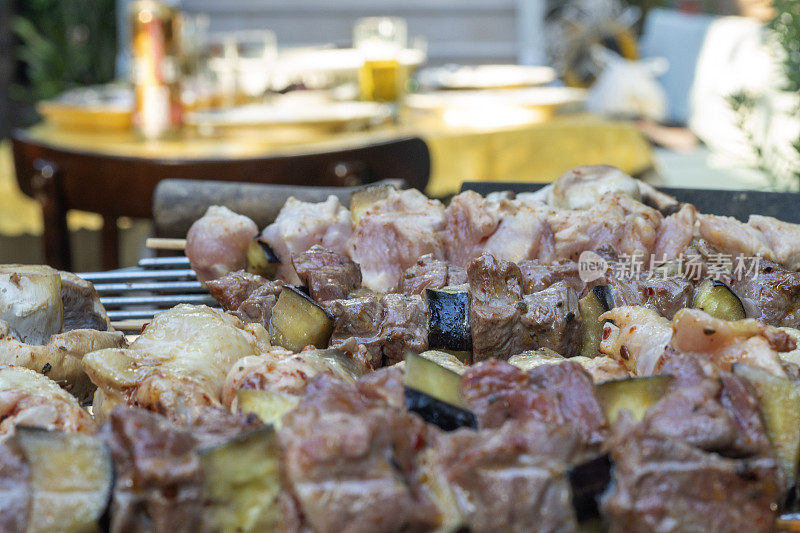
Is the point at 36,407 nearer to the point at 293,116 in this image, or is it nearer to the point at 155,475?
the point at 155,475

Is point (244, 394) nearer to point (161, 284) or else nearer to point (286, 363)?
point (286, 363)

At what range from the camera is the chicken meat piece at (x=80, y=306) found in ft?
6.49

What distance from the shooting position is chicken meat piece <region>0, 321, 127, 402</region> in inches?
64.5

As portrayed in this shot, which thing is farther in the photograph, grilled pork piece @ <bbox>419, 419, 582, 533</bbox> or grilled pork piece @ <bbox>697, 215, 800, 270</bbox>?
grilled pork piece @ <bbox>697, 215, 800, 270</bbox>

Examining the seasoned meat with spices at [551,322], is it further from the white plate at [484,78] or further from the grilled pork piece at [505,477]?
the white plate at [484,78]

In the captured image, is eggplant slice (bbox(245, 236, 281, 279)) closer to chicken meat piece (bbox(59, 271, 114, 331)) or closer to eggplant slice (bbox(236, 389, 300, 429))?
chicken meat piece (bbox(59, 271, 114, 331))

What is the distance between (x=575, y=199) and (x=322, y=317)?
1.02 m

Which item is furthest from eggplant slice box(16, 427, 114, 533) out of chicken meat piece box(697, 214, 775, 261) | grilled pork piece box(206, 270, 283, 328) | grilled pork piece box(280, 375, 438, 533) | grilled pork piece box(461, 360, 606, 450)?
chicken meat piece box(697, 214, 775, 261)

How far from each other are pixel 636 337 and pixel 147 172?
2718mm

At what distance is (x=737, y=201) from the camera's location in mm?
2658

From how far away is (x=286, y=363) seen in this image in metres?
1.52

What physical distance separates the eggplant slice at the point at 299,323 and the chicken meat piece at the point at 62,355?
1.21ft

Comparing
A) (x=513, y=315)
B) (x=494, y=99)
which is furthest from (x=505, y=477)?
(x=494, y=99)

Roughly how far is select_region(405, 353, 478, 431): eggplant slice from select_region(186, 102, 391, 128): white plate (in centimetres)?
325
